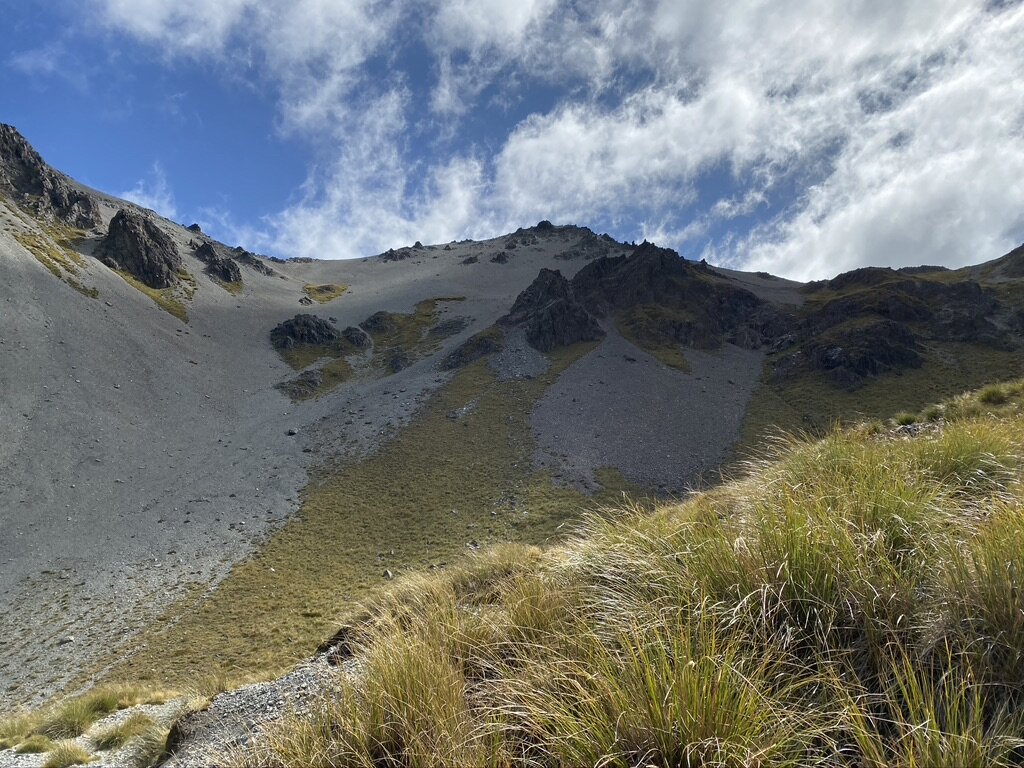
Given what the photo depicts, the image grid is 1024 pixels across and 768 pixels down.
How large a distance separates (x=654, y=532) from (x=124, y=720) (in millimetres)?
10106

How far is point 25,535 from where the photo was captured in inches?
1027

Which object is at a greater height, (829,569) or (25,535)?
(829,569)

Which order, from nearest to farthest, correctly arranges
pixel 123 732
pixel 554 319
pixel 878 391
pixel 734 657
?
pixel 734 657, pixel 123 732, pixel 878 391, pixel 554 319

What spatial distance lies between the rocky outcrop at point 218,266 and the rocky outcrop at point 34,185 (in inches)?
678

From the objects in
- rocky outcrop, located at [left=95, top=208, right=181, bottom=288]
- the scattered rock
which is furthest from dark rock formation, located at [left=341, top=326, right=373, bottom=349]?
rocky outcrop, located at [left=95, top=208, right=181, bottom=288]

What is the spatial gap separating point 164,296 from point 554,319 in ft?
199

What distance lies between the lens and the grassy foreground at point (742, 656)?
1.99m

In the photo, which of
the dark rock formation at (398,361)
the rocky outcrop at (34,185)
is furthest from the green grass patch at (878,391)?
the rocky outcrop at (34,185)

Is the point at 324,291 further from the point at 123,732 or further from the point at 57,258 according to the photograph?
the point at 123,732

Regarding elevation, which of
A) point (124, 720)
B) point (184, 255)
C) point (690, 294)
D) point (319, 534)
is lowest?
point (319, 534)

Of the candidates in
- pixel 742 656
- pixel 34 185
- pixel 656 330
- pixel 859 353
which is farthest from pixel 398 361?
pixel 34 185

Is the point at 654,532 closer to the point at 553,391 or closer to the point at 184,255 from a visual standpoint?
the point at 553,391

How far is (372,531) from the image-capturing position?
97.8 feet

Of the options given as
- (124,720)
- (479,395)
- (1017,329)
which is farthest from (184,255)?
(1017,329)
